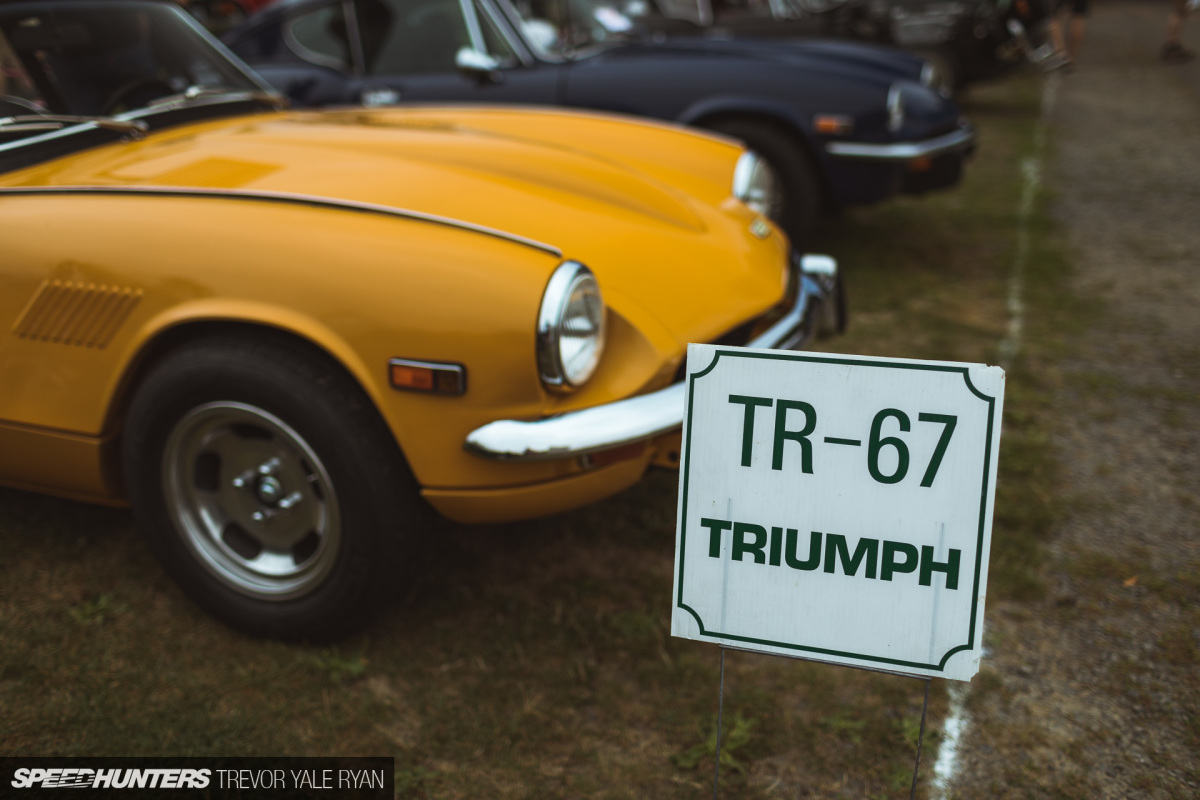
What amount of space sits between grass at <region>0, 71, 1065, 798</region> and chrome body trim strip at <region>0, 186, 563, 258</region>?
2.91 feet

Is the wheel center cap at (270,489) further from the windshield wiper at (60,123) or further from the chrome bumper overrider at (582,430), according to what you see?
the windshield wiper at (60,123)

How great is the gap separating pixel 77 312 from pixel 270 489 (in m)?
0.57

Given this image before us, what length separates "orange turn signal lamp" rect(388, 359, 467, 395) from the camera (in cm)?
184

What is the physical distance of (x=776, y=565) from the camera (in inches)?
60.0

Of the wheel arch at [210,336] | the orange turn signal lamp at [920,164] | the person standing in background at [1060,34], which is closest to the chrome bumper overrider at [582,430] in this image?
the wheel arch at [210,336]

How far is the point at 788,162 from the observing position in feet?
15.4

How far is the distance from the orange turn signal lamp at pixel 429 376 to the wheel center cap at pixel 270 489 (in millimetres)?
448

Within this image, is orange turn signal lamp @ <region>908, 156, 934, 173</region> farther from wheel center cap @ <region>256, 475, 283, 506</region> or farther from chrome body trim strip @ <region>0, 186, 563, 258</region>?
wheel center cap @ <region>256, 475, 283, 506</region>

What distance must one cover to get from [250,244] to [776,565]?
1261 millimetres

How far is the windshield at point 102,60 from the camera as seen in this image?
2557mm

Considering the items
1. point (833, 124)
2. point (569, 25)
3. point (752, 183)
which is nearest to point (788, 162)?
Answer: point (833, 124)

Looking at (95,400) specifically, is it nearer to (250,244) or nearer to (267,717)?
(250,244)

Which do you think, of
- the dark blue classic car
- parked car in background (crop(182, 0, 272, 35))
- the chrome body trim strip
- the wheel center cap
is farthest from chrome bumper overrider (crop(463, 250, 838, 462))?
parked car in background (crop(182, 0, 272, 35))

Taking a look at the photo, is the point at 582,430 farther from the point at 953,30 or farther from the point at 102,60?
the point at 953,30
